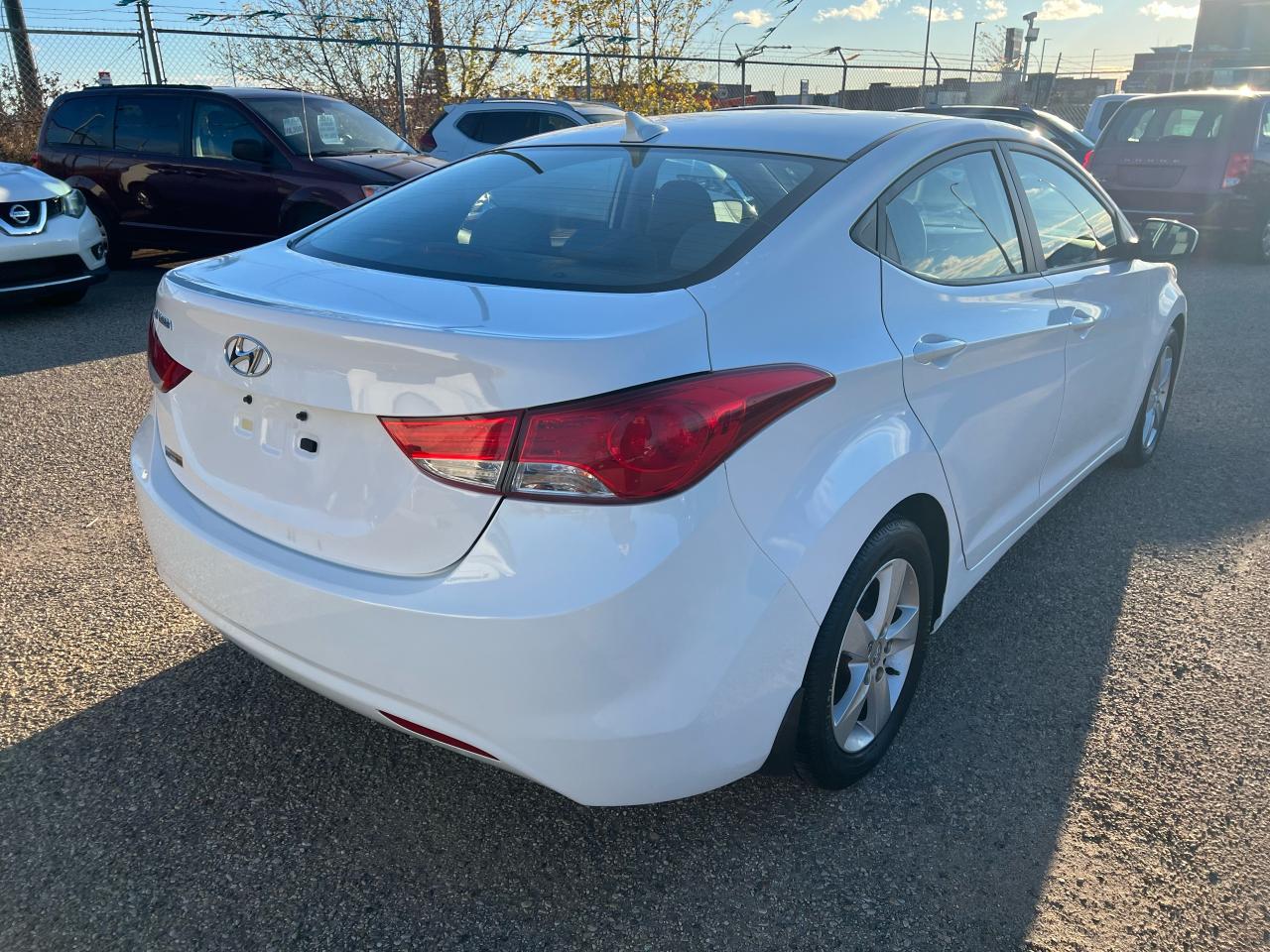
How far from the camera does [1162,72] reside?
142 ft

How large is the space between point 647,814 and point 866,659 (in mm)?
652

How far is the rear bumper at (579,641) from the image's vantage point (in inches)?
72.6

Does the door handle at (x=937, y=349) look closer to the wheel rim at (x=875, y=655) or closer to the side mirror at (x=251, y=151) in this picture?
the wheel rim at (x=875, y=655)

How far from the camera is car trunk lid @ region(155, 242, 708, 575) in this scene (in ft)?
6.09

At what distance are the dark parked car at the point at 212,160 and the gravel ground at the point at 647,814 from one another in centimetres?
565

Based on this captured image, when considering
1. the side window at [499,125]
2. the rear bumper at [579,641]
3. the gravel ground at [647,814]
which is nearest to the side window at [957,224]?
the rear bumper at [579,641]

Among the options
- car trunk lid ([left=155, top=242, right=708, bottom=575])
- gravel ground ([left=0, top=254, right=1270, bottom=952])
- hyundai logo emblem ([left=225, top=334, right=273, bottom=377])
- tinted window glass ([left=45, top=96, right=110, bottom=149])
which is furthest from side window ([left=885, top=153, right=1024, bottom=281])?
tinted window glass ([left=45, top=96, right=110, bottom=149])

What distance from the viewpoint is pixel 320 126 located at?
30.0 ft

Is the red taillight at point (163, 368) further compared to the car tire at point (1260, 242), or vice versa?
the car tire at point (1260, 242)

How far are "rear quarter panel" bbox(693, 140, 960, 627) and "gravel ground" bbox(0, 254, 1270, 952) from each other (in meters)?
0.69

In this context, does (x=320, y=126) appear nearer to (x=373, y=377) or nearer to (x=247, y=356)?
(x=247, y=356)

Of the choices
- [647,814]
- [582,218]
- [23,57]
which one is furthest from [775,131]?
[23,57]

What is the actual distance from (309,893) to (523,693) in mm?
779

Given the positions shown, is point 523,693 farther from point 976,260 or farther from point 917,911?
point 976,260
